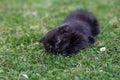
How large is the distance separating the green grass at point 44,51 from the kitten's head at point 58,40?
0.16 metres

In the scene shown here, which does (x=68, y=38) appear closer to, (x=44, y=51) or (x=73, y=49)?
(x=73, y=49)

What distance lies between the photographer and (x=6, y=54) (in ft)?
19.4

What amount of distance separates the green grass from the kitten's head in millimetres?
162

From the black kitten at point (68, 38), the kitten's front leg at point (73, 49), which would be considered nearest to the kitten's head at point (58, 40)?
the black kitten at point (68, 38)

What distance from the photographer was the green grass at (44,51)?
516cm

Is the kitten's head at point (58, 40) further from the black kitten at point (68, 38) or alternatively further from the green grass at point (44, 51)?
the green grass at point (44, 51)

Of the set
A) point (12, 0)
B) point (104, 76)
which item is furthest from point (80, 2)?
point (104, 76)

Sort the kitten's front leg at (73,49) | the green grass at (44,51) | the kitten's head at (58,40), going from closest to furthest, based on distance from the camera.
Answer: the green grass at (44,51) < the kitten's head at (58,40) < the kitten's front leg at (73,49)

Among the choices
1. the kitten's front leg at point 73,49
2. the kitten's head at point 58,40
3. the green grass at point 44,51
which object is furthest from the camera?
the kitten's front leg at point 73,49

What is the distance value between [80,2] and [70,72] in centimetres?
495

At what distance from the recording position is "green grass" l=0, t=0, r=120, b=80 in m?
5.16

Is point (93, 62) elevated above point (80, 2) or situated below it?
below

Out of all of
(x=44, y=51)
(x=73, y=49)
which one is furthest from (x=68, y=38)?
(x=44, y=51)

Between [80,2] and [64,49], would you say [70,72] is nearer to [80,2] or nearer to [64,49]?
[64,49]
